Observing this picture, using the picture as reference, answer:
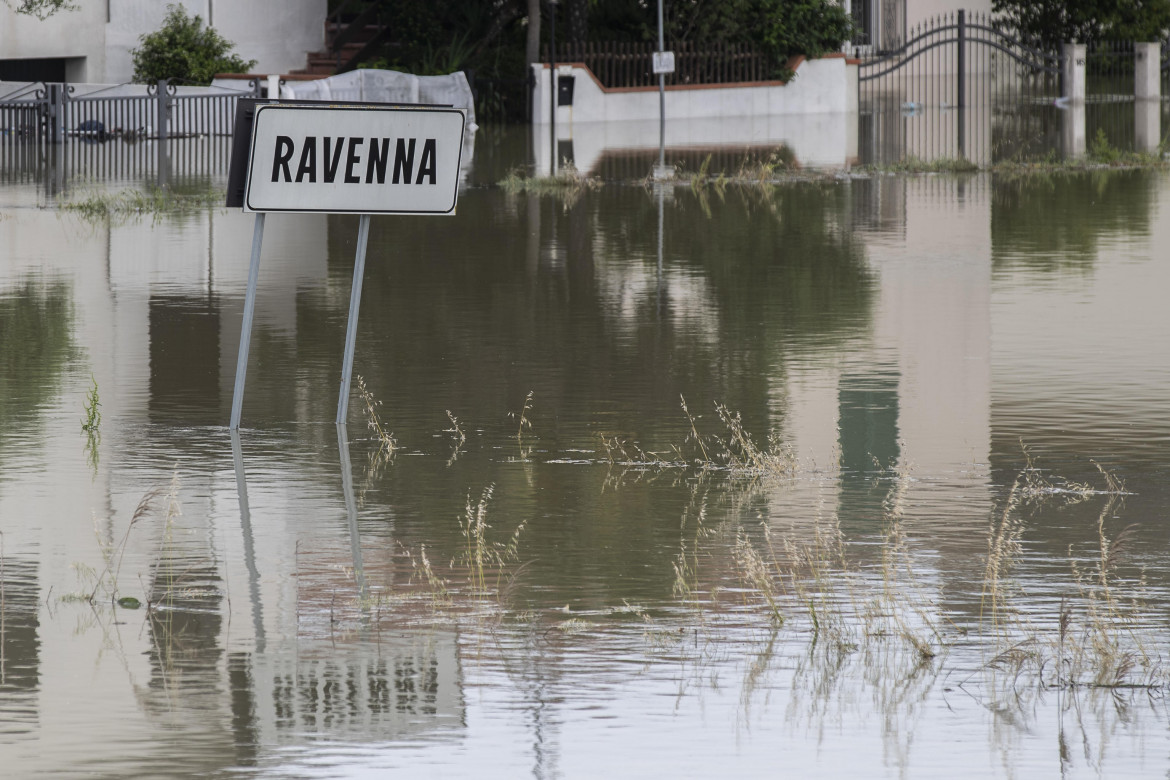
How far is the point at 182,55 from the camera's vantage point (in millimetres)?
39531

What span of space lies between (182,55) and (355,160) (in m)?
31.5

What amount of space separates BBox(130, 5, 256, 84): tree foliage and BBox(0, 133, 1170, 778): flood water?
78.8 ft

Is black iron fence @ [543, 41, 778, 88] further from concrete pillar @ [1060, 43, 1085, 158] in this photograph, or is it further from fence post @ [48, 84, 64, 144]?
fence post @ [48, 84, 64, 144]

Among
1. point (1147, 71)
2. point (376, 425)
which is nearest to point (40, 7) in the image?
point (1147, 71)

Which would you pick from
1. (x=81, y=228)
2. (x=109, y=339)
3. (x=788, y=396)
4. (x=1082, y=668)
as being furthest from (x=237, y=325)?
(x=1082, y=668)

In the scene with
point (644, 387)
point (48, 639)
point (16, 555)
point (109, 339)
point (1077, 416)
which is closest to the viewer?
point (48, 639)

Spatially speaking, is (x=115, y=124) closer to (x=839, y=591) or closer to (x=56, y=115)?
(x=56, y=115)

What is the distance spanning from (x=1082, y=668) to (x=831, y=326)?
7.68 meters

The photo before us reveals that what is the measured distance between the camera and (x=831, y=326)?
13680mm

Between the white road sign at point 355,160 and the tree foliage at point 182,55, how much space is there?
102ft

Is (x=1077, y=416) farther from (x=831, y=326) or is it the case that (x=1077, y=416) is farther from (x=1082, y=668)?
(x=1082, y=668)

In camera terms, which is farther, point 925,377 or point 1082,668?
point 925,377

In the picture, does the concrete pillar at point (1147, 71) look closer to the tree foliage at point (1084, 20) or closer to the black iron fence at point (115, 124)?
the tree foliage at point (1084, 20)

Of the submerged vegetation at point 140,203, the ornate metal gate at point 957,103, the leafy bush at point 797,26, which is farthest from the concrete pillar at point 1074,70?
the submerged vegetation at point 140,203
